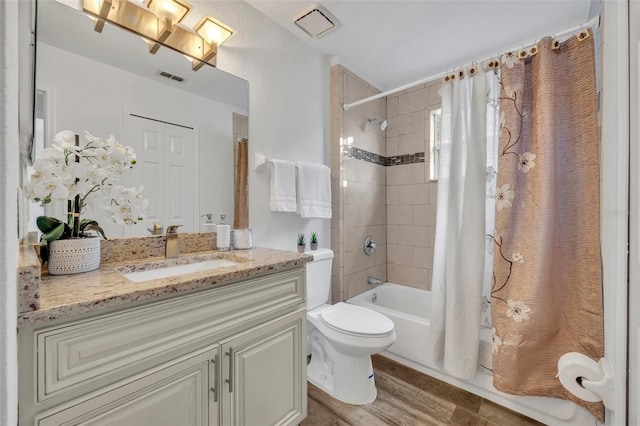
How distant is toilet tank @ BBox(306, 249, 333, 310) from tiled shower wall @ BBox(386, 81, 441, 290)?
3.41ft

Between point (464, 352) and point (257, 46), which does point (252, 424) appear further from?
point (257, 46)

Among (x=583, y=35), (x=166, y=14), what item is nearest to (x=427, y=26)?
(x=583, y=35)

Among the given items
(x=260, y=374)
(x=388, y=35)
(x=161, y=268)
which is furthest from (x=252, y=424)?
(x=388, y=35)

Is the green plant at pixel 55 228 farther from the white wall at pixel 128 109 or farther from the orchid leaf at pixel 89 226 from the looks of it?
the white wall at pixel 128 109

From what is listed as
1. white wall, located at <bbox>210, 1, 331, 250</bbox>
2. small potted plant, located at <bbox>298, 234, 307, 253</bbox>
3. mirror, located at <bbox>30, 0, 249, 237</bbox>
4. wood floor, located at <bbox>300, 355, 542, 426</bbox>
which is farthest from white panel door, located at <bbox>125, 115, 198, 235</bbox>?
wood floor, located at <bbox>300, 355, 542, 426</bbox>

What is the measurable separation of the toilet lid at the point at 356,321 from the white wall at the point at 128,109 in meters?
0.89

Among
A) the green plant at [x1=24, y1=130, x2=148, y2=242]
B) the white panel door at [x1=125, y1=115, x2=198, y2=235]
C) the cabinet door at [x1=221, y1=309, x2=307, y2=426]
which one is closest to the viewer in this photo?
the green plant at [x1=24, y1=130, x2=148, y2=242]

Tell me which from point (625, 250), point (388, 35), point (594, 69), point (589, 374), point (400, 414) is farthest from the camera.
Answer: point (388, 35)

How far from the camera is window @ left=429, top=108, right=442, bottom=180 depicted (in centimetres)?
250

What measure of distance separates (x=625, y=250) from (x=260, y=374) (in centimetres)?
125

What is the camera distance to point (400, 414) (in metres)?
1.50

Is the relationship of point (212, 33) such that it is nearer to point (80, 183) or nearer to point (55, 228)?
point (80, 183)

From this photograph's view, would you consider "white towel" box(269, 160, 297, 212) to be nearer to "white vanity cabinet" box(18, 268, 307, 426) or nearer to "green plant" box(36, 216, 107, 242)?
"white vanity cabinet" box(18, 268, 307, 426)

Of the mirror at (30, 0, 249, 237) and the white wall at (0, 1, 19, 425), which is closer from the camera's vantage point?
the white wall at (0, 1, 19, 425)
